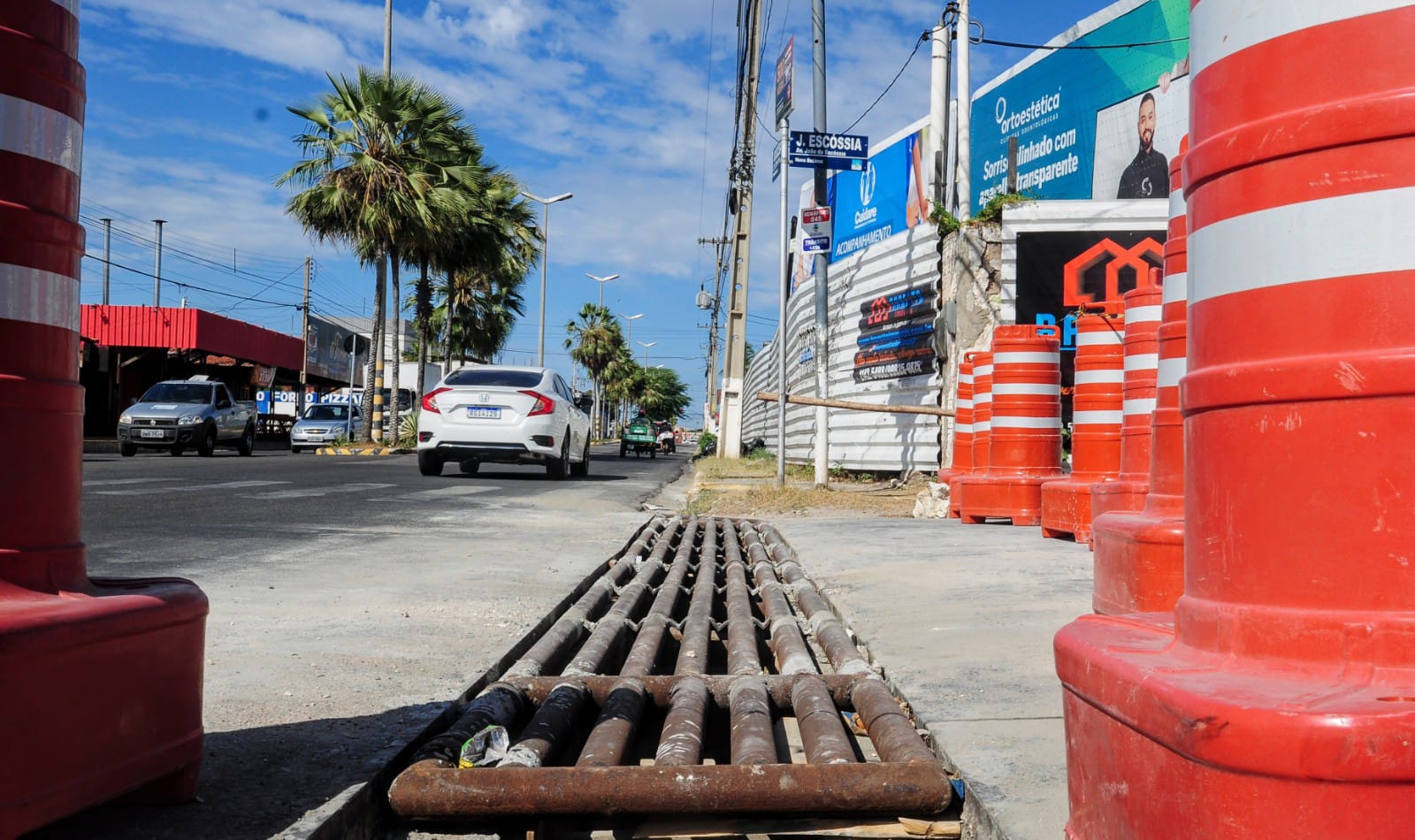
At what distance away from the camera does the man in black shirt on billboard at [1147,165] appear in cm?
1703

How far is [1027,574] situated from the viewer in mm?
5453

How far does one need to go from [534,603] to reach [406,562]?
148 centimetres

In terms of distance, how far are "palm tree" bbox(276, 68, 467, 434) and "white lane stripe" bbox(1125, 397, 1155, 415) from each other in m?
25.1

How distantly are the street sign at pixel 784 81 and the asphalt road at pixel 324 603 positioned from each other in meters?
6.48

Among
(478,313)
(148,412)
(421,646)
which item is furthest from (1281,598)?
(478,313)

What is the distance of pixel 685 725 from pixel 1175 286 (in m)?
2.02

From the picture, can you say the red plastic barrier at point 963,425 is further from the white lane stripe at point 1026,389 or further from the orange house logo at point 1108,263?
the orange house logo at point 1108,263


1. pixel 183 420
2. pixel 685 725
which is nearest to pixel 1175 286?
pixel 685 725

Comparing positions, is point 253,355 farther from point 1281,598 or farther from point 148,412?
point 1281,598

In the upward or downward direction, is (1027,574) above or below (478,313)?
below

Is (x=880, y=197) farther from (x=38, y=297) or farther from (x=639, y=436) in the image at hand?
(x=38, y=297)

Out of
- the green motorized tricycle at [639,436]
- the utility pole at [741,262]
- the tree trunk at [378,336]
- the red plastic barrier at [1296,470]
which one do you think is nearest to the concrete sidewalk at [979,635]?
the red plastic barrier at [1296,470]

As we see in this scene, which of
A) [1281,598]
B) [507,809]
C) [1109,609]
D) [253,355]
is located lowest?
[507,809]

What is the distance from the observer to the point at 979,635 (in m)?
4.05
